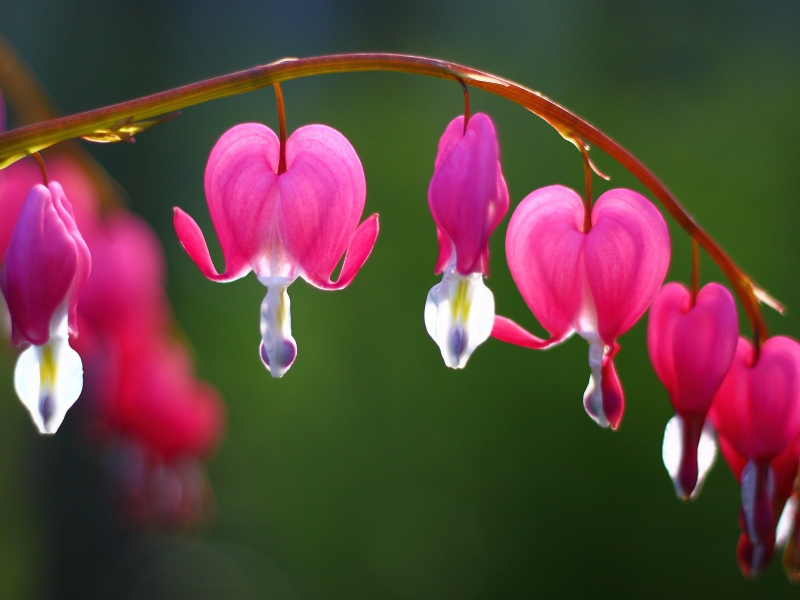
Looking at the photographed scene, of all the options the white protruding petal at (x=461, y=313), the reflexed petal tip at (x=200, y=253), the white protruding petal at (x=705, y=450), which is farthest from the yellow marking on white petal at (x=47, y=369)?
the white protruding petal at (x=705, y=450)

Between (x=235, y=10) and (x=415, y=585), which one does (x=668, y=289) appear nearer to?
(x=415, y=585)

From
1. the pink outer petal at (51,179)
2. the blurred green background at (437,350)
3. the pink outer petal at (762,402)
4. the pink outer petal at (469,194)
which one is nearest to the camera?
the pink outer petal at (469,194)

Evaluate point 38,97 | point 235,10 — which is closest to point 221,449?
point 235,10

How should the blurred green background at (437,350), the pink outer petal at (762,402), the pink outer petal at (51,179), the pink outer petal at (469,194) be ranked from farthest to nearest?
the blurred green background at (437,350) → the pink outer petal at (51,179) → the pink outer petal at (762,402) → the pink outer petal at (469,194)

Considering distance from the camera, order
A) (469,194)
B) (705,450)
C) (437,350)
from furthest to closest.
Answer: (437,350), (705,450), (469,194)

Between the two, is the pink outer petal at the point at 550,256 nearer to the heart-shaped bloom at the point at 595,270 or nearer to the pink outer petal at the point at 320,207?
the heart-shaped bloom at the point at 595,270

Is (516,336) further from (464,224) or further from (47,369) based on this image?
(47,369)

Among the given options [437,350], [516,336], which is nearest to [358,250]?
[516,336]
